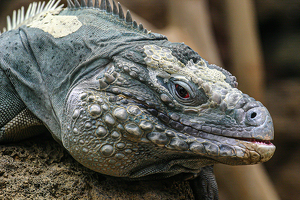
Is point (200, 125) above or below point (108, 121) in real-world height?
above

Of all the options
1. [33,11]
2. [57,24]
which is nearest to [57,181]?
[57,24]

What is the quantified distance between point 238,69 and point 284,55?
457cm

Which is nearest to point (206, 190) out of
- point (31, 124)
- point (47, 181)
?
point (47, 181)

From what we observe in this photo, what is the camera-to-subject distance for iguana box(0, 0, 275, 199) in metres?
2.14

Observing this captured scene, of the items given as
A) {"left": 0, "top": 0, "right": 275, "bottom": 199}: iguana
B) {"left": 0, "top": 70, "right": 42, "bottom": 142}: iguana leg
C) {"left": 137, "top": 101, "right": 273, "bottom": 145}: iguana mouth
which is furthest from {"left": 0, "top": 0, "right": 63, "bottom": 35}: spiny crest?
{"left": 137, "top": 101, "right": 273, "bottom": 145}: iguana mouth

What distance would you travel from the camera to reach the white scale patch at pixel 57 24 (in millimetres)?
2768

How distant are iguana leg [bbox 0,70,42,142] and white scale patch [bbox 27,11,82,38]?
2.16 feet

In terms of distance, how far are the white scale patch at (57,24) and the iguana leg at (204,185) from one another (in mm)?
2112

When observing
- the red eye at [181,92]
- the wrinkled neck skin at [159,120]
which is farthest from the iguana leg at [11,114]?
the red eye at [181,92]

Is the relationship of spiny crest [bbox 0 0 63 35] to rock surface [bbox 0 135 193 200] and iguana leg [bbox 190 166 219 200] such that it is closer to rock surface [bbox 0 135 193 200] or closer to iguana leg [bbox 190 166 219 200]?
rock surface [bbox 0 135 193 200]

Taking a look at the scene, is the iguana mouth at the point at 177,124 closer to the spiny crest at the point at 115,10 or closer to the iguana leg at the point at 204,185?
the spiny crest at the point at 115,10

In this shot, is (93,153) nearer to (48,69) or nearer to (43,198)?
(43,198)

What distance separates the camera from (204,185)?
3.11 meters

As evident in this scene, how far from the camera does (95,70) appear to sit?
8.05ft
